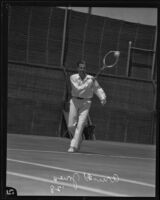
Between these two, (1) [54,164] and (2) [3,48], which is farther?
(1) [54,164]

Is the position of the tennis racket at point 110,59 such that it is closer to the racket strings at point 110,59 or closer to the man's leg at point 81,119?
the racket strings at point 110,59

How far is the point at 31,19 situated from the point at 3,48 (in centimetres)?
238

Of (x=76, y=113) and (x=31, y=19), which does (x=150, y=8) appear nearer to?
(x=31, y=19)

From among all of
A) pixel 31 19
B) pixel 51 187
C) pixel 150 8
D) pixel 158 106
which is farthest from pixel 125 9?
pixel 31 19

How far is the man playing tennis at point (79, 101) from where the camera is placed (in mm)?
11008

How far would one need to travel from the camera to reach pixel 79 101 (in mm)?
12359

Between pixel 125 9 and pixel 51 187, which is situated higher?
pixel 125 9

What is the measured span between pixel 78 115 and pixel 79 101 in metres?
0.53

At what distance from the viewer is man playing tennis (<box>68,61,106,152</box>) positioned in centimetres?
1101

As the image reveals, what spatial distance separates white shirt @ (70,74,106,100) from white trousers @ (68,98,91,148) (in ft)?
0.76

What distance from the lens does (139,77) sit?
31.2ft
